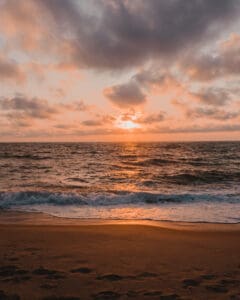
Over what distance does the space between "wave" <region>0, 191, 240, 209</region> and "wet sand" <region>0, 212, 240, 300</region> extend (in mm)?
5402

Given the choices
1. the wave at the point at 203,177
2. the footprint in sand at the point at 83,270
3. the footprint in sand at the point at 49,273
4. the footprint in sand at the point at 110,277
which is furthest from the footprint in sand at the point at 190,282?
the wave at the point at 203,177

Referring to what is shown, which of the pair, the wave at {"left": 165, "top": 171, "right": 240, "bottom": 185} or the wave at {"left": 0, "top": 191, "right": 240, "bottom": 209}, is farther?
the wave at {"left": 165, "top": 171, "right": 240, "bottom": 185}

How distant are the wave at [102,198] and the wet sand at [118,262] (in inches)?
213

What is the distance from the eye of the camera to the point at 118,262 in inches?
227

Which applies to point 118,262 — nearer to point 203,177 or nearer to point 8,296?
point 8,296

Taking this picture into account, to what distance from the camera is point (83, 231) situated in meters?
8.48

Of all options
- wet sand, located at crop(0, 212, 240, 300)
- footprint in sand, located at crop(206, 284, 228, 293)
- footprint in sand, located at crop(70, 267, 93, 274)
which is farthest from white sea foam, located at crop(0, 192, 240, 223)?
footprint in sand, located at crop(206, 284, 228, 293)

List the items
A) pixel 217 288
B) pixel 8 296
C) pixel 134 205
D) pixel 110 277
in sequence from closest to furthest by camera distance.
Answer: pixel 8 296 < pixel 217 288 < pixel 110 277 < pixel 134 205

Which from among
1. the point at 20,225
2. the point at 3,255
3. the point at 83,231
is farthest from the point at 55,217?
the point at 3,255

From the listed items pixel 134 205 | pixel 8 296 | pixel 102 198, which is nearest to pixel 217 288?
pixel 8 296

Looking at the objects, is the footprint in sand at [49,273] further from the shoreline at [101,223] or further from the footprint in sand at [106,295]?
the shoreline at [101,223]

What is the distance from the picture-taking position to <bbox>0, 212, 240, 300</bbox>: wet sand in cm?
455

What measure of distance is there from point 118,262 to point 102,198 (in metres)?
9.51

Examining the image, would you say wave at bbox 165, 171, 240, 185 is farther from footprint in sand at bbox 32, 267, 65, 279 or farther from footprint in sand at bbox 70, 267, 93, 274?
footprint in sand at bbox 32, 267, 65, 279
